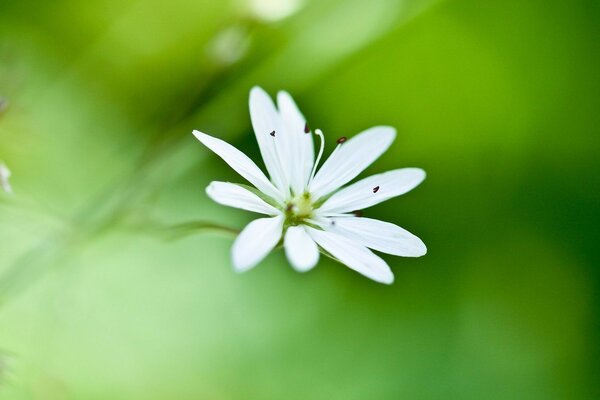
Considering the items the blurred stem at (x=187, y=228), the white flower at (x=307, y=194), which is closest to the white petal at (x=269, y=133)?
the white flower at (x=307, y=194)

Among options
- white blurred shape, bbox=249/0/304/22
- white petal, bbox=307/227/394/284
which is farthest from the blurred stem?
white blurred shape, bbox=249/0/304/22

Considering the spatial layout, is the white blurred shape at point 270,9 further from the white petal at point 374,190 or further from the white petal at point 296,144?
the white petal at point 374,190

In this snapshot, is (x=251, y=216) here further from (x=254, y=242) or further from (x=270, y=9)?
(x=254, y=242)

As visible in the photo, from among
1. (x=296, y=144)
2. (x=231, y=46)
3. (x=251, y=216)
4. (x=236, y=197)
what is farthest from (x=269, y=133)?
(x=251, y=216)

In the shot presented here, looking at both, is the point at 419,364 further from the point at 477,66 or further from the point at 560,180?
the point at 477,66

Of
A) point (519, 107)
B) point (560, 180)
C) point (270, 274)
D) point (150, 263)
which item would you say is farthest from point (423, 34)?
point (150, 263)
